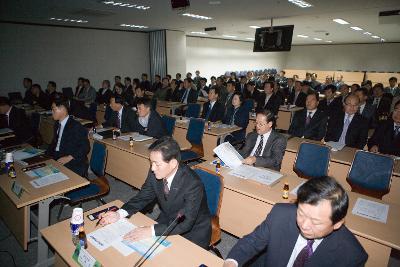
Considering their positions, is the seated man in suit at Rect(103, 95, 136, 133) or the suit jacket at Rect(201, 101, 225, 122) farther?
the suit jacket at Rect(201, 101, 225, 122)

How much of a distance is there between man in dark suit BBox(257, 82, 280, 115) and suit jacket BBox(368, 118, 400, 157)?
143 inches

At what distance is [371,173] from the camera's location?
3.45 metres

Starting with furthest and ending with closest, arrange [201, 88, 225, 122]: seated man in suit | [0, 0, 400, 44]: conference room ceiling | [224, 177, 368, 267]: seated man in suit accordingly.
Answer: [0, 0, 400, 44]: conference room ceiling, [201, 88, 225, 122]: seated man in suit, [224, 177, 368, 267]: seated man in suit

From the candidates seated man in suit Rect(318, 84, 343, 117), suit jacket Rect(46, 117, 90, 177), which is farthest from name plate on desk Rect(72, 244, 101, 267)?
seated man in suit Rect(318, 84, 343, 117)

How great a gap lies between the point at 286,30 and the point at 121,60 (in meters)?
8.56

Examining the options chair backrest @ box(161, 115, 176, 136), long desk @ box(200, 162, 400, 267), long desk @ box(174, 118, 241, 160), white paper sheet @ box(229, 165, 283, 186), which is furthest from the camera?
chair backrest @ box(161, 115, 176, 136)

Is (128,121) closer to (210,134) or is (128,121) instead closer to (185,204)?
(210,134)

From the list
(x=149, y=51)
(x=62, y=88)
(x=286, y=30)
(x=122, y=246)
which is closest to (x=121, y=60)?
(x=149, y=51)

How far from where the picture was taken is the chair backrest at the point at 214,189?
2.62 m

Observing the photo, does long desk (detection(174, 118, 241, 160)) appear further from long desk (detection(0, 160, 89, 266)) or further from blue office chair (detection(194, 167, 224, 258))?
long desk (detection(0, 160, 89, 266))

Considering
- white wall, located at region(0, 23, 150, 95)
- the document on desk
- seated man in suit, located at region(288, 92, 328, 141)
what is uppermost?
white wall, located at region(0, 23, 150, 95)

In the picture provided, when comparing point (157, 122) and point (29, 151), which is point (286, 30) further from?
point (29, 151)

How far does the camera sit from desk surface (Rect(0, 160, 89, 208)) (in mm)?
2586

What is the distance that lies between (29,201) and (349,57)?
916 inches
